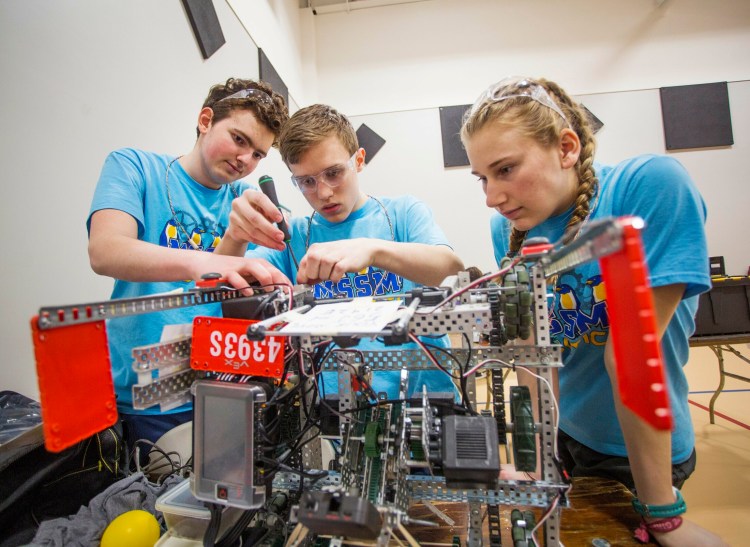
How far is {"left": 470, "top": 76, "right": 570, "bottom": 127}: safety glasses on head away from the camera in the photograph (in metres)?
0.95

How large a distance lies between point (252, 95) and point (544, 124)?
40.1 inches

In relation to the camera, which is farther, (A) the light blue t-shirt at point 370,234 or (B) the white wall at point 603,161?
(B) the white wall at point 603,161

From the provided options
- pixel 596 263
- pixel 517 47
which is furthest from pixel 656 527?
pixel 517 47

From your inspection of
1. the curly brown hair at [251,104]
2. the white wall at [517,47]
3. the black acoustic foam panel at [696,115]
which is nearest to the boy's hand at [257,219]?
the curly brown hair at [251,104]

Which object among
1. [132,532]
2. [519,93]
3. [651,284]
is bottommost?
[132,532]

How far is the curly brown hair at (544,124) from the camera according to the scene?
3.00 ft

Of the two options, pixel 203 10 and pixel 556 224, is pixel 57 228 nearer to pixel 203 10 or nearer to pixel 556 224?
pixel 203 10

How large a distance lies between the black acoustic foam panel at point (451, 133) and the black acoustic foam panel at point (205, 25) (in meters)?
2.49

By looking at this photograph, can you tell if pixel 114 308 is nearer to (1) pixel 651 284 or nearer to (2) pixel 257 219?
(2) pixel 257 219

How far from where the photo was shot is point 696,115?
3.73m

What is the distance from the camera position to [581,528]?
767 mm

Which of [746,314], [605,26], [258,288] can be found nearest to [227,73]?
[258,288]

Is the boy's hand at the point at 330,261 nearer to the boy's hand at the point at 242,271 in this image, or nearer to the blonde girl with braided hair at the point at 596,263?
the boy's hand at the point at 242,271

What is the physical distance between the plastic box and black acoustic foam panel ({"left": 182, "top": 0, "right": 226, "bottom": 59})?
213 cm
